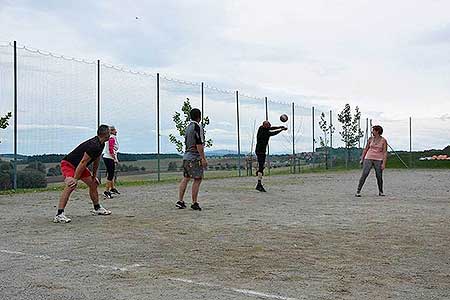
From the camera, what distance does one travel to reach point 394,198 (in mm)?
13820

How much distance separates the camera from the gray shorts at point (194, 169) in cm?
1079

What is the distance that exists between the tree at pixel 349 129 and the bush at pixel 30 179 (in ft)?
82.4

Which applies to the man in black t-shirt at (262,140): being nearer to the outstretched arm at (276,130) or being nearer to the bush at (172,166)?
the outstretched arm at (276,130)

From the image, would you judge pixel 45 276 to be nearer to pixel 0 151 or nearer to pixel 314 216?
pixel 314 216

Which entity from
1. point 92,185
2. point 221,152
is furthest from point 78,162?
point 221,152

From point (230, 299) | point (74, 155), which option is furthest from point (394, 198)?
point (230, 299)

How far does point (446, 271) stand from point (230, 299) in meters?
2.21

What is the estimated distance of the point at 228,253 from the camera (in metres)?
6.63

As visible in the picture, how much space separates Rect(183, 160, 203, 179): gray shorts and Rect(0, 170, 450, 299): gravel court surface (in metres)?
0.68

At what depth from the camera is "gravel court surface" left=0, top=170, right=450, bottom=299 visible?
5.09 m

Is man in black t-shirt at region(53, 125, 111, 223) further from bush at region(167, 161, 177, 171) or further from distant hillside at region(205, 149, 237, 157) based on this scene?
distant hillside at region(205, 149, 237, 157)

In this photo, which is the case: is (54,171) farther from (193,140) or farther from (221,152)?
(221,152)

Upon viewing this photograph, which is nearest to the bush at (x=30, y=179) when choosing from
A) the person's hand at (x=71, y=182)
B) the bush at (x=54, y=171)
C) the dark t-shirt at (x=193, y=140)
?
the bush at (x=54, y=171)

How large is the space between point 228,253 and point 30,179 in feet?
37.6
